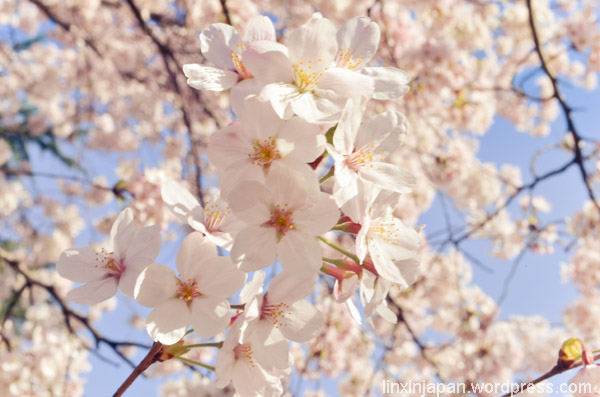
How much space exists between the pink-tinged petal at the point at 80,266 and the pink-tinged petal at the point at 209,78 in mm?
374

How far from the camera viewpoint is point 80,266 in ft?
2.61

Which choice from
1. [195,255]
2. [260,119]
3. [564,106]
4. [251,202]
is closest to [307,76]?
[260,119]

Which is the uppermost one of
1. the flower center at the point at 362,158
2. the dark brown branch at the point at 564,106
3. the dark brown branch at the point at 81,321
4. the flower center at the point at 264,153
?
the flower center at the point at 264,153

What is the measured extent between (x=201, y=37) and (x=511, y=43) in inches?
206

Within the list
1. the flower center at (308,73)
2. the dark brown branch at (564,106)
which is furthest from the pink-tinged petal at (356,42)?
the dark brown branch at (564,106)

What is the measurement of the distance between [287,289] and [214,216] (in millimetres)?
187

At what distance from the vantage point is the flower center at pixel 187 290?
70 centimetres

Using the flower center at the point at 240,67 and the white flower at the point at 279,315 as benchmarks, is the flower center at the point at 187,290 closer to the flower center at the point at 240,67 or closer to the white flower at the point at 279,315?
the white flower at the point at 279,315

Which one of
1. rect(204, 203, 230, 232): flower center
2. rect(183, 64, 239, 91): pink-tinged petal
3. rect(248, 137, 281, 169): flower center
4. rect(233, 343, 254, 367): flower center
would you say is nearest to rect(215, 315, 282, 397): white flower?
rect(233, 343, 254, 367): flower center

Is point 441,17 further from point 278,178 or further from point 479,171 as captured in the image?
point 278,178

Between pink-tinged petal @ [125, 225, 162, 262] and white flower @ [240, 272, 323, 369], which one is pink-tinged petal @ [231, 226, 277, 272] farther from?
pink-tinged petal @ [125, 225, 162, 262]

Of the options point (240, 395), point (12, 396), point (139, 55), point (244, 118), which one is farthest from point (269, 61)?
point (139, 55)

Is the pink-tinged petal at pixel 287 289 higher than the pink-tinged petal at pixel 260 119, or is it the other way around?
the pink-tinged petal at pixel 260 119

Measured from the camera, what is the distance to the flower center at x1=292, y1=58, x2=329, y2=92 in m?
0.69
